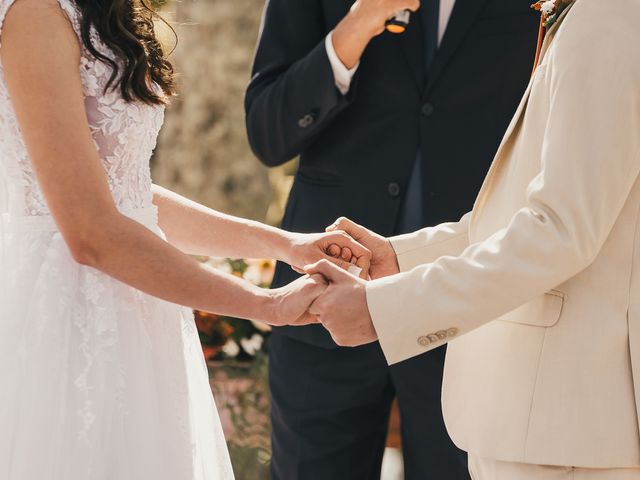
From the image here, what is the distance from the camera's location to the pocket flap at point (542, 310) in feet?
6.98

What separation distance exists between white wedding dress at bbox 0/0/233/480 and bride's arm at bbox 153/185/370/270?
291 millimetres

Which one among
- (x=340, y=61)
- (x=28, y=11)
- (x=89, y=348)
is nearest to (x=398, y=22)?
(x=340, y=61)

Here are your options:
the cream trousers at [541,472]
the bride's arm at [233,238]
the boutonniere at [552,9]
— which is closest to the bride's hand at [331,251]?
the bride's arm at [233,238]

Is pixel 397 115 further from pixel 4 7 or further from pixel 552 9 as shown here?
pixel 4 7

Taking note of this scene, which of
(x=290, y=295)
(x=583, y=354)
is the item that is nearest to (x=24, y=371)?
(x=290, y=295)

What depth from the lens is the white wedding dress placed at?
2.18 meters

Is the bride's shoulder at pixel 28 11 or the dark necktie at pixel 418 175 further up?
the dark necktie at pixel 418 175

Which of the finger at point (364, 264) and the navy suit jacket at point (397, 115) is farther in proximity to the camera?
the navy suit jacket at point (397, 115)

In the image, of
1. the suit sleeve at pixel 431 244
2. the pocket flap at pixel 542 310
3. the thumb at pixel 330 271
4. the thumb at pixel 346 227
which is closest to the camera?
the pocket flap at pixel 542 310

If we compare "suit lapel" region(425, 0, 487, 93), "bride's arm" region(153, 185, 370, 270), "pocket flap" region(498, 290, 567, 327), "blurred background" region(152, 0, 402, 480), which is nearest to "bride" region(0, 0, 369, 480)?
"bride's arm" region(153, 185, 370, 270)

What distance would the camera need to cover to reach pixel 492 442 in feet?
7.16

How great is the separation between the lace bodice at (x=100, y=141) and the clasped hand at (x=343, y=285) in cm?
43

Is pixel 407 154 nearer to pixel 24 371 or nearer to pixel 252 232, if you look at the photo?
pixel 252 232

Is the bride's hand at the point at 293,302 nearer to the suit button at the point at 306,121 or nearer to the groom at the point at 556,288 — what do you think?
the groom at the point at 556,288
